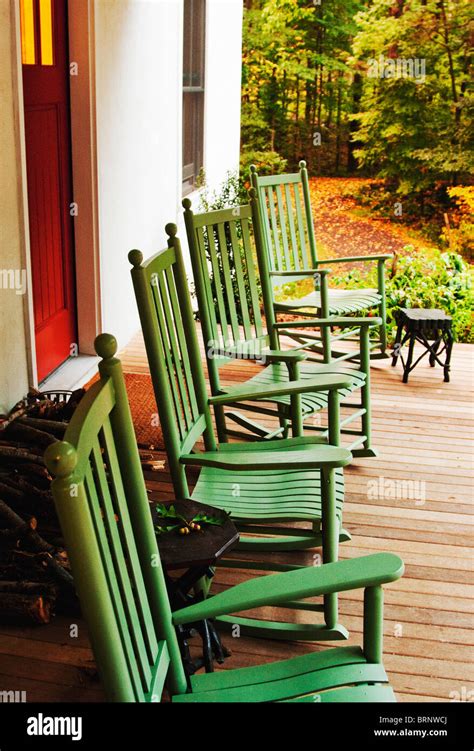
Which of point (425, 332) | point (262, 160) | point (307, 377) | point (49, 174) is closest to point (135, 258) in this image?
point (307, 377)

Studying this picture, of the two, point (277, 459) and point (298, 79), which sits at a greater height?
point (298, 79)

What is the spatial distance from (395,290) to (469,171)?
18.4 feet

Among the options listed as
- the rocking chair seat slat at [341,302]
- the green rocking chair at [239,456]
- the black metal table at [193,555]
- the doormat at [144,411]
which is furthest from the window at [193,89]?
the black metal table at [193,555]

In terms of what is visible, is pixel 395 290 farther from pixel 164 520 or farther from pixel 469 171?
pixel 469 171

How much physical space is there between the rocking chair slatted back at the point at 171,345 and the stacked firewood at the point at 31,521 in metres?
0.58

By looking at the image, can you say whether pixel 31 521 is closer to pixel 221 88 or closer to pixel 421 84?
pixel 221 88

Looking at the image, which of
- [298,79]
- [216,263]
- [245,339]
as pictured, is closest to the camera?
[216,263]

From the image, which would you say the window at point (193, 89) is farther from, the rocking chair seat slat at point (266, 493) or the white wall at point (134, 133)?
the rocking chair seat slat at point (266, 493)

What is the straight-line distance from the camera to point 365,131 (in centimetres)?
1154

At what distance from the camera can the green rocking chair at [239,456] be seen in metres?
2.04

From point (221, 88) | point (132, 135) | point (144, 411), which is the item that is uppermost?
point (221, 88)

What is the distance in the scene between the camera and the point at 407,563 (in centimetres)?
284

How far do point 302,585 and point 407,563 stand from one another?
5.01 ft
